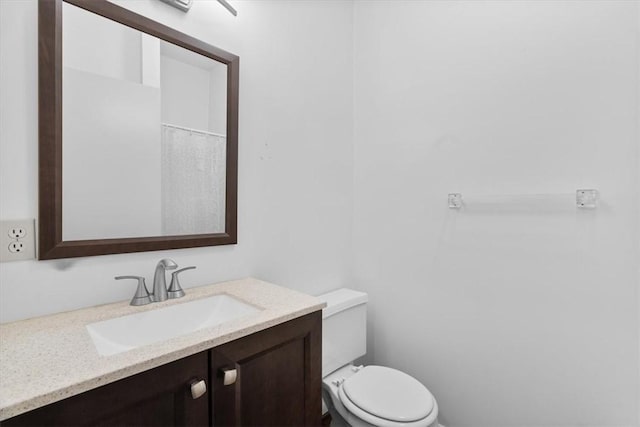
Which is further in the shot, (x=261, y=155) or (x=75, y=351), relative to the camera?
(x=261, y=155)

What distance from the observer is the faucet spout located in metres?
1.06

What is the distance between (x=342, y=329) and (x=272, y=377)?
0.70 meters

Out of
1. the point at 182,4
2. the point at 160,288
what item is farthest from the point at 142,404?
the point at 182,4

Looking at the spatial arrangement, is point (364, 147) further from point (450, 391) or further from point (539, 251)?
point (450, 391)

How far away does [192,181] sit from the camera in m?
1.23

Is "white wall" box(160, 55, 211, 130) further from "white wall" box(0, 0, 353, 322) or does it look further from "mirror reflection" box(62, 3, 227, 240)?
"white wall" box(0, 0, 353, 322)

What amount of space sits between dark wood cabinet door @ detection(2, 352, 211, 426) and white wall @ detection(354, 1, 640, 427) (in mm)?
1230

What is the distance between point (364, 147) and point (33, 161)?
4.86 feet

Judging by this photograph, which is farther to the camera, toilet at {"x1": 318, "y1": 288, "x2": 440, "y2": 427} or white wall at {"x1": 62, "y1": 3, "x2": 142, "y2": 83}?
toilet at {"x1": 318, "y1": 288, "x2": 440, "y2": 427}

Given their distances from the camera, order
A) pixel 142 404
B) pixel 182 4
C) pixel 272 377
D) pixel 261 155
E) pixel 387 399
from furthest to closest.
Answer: pixel 261 155 → pixel 387 399 → pixel 182 4 → pixel 272 377 → pixel 142 404

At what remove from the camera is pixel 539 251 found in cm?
130

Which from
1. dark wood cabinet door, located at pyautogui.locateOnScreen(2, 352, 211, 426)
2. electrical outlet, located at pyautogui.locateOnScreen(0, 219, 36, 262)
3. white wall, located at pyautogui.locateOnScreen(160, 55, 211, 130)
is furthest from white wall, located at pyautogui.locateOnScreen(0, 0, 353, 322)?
dark wood cabinet door, located at pyautogui.locateOnScreen(2, 352, 211, 426)

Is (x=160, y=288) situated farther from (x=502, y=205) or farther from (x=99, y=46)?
(x=502, y=205)

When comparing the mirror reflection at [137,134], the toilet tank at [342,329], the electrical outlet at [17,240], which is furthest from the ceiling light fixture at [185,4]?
the toilet tank at [342,329]
